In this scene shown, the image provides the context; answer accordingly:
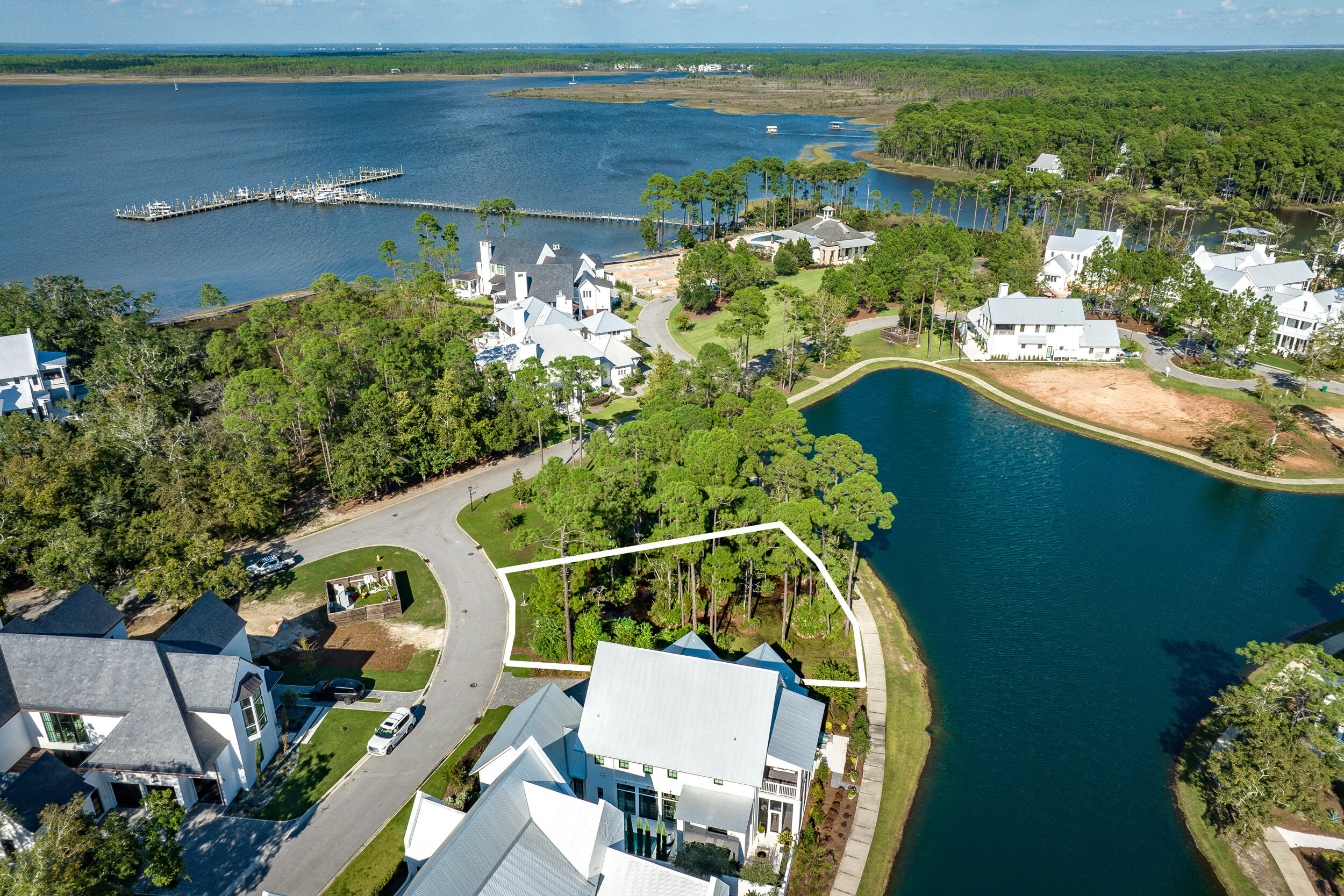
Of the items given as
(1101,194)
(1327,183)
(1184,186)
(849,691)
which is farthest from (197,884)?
(1327,183)

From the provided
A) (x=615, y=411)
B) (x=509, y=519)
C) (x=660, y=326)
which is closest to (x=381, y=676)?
(x=509, y=519)

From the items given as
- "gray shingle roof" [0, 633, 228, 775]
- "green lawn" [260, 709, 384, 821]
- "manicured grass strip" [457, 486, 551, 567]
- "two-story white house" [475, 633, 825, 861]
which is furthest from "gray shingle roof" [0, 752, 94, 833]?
"manicured grass strip" [457, 486, 551, 567]

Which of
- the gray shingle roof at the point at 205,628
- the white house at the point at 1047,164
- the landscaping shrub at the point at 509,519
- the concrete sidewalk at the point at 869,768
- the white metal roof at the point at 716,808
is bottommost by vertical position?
the concrete sidewalk at the point at 869,768

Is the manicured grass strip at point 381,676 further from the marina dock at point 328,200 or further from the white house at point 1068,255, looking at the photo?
the marina dock at point 328,200

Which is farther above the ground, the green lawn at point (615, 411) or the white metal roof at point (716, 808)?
the white metal roof at point (716, 808)

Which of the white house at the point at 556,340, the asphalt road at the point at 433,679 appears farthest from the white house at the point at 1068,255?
the asphalt road at the point at 433,679

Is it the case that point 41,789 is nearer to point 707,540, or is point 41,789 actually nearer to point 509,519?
point 509,519

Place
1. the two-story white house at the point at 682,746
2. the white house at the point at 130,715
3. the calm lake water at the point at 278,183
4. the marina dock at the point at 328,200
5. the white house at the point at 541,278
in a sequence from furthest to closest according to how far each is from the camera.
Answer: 1. the marina dock at the point at 328,200
2. the calm lake water at the point at 278,183
3. the white house at the point at 541,278
4. the white house at the point at 130,715
5. the two-story white house at the point at 682,746
